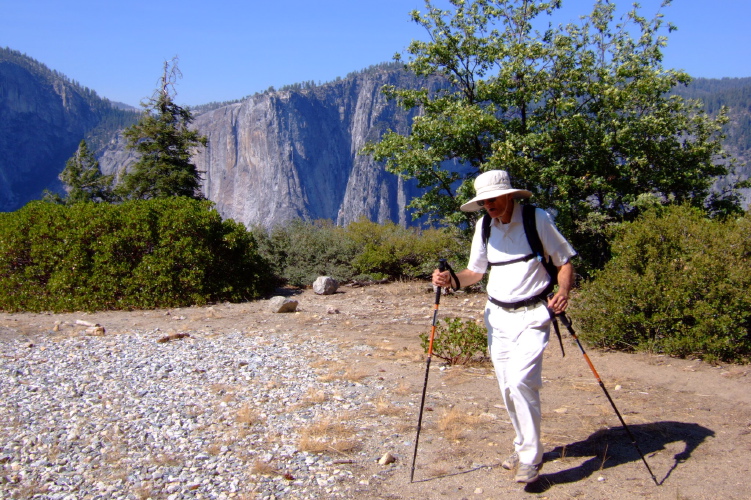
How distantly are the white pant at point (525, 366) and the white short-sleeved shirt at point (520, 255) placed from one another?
0.44ft

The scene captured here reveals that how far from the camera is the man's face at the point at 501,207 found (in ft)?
12.9

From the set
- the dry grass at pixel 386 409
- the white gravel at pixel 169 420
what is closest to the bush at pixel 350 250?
the white gravel at pixel 169 420

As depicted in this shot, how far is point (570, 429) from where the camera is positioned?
4.94m

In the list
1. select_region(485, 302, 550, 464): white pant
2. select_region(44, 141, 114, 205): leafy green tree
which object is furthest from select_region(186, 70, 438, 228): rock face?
select_region(485, 302, 550, 464): white pant

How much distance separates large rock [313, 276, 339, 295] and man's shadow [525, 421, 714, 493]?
399 inches

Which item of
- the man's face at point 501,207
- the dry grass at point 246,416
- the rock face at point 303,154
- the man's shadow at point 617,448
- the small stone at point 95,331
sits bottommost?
the man's shadow at point 617,448

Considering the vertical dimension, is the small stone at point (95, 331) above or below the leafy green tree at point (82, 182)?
below

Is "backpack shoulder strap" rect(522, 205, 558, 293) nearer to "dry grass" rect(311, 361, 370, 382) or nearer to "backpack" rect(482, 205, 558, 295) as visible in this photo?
"backpack" rect(482, 205, 558, 295)

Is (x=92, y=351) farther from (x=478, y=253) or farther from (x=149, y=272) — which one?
(x=478, y=253)

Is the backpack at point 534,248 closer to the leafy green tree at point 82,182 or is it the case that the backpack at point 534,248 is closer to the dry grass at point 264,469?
the dry grass at point 264,469

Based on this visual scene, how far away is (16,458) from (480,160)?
10.3 m

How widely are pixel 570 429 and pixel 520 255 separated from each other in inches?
77.6

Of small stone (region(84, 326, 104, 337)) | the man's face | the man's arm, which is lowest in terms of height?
small stone (region(84, 326, 104, 337))

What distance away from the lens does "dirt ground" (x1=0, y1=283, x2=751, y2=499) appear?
12.9 feet
